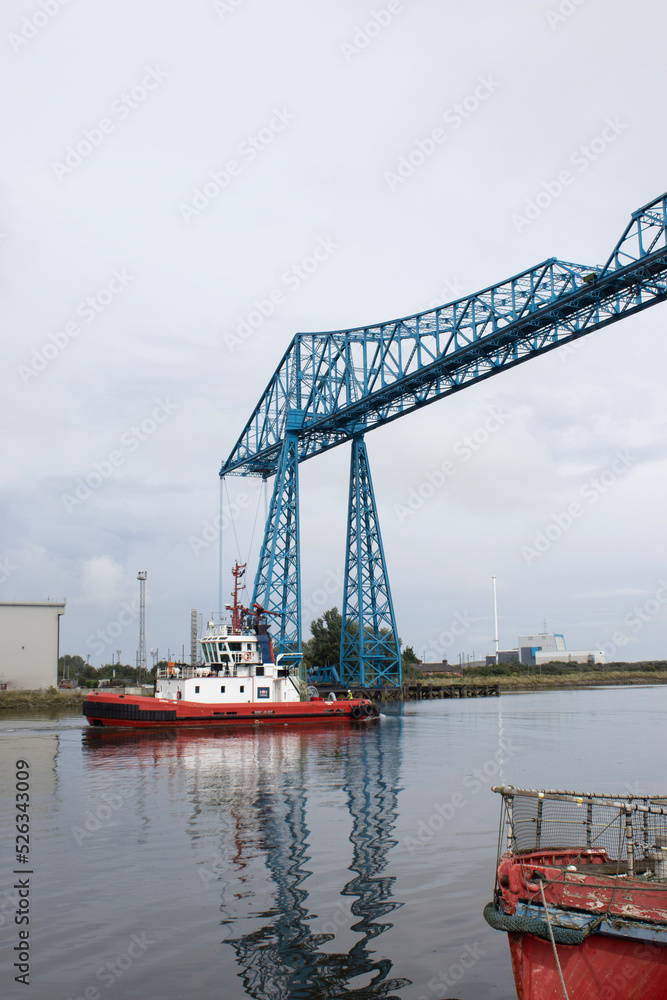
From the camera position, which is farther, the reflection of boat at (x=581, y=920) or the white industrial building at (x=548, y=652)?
the white industrial building at (x=548, y=652)

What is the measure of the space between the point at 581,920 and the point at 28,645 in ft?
199

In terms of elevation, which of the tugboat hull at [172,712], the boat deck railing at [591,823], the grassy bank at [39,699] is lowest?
the grassy bank at [39,699]

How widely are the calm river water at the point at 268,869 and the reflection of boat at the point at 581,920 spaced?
1.02 meters

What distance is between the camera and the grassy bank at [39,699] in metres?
54.2

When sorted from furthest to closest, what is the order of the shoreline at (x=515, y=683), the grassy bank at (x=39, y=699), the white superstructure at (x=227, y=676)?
the shoreline at (x=515, y=683) → the grassy bank at (x=39, y=699) → the white superstructure at (x=227, y=676)

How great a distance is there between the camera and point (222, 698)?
34562 millimetres

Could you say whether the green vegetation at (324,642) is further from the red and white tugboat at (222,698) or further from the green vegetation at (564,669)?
the red and white tugboat at (222,698)

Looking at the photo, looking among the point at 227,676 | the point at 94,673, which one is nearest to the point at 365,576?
the point at 227,676

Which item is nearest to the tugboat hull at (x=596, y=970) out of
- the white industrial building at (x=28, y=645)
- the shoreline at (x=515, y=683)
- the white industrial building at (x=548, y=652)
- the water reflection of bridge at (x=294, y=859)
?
the water reflection of bridge at (x=294, y=859)

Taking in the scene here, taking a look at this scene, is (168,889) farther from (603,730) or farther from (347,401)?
(347,401)

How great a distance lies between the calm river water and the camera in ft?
25.5

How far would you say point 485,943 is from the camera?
859 centimetres

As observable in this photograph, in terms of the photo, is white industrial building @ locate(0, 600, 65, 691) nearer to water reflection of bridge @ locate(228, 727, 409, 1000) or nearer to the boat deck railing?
water reflection of bridge @ locate(228, 727, 409, 1000)

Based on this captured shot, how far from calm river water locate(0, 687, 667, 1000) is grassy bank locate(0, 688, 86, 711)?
31.3 metres
